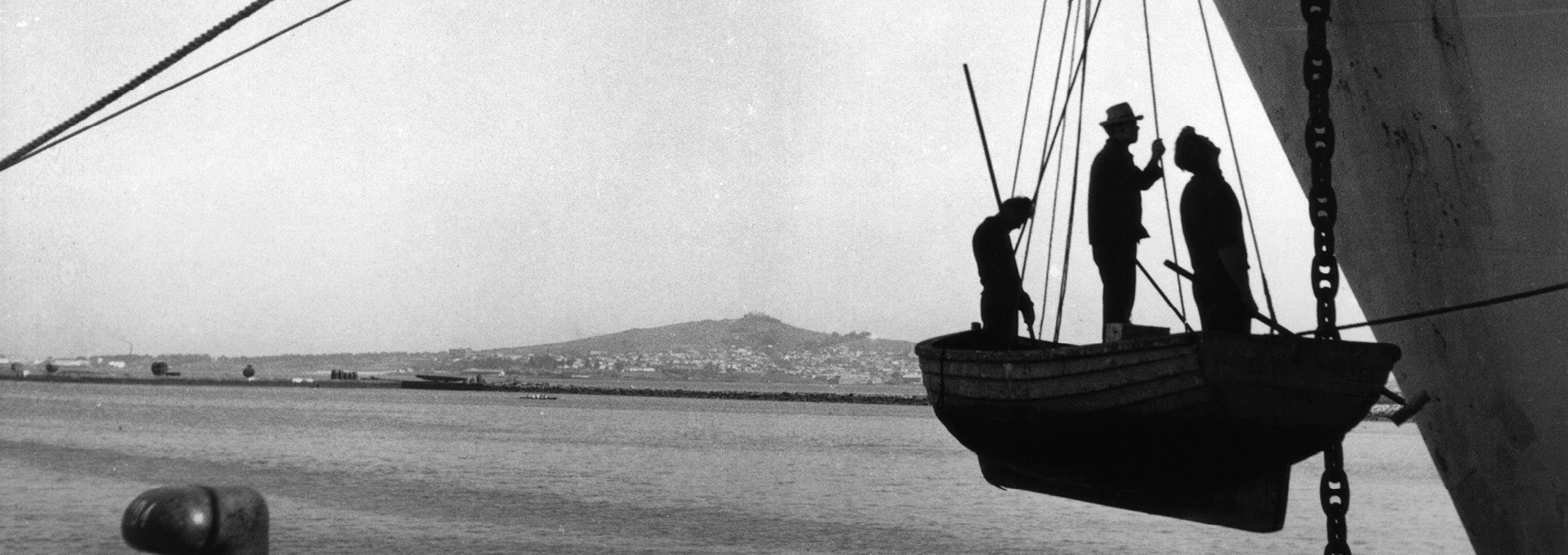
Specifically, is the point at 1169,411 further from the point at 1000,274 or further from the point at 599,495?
the point at 599,495

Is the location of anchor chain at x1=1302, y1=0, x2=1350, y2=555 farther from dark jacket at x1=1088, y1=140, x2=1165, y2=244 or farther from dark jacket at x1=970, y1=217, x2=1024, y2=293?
dark jacket at x1=970, y1=217, x2=1024, y2=293

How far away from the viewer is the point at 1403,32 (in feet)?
17.8

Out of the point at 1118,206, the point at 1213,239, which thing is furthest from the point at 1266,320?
the point at 1118,206

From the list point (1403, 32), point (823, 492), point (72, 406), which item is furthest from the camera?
point (72, 406)

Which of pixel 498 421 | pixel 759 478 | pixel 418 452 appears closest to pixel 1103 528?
pixel 759 478

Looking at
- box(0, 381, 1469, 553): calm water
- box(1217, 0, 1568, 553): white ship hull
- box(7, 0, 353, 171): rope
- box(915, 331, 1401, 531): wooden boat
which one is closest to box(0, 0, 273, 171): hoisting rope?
box(7, 0, 353, 171): rope

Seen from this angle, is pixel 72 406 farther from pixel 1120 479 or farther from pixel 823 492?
pixel 1120 479

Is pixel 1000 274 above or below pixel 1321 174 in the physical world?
below

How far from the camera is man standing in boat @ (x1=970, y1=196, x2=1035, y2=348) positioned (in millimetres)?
5875

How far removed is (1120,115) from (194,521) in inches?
154

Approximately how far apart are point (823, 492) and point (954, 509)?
7.05 m

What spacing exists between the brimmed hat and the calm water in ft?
80.7

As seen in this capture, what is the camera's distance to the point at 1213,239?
16.2ft

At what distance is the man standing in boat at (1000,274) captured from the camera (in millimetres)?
5875
